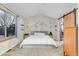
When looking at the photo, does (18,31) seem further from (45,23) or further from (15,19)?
(45,23)

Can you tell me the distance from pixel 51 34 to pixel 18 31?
221 cm

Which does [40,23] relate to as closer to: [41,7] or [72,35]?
[41,7]

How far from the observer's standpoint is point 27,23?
8.88 meters

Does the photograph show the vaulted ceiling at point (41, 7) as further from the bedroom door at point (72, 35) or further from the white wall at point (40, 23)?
the white wall at point (40, 23)

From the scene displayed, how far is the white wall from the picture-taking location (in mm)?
8828

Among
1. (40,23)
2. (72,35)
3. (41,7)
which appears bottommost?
(72,35)

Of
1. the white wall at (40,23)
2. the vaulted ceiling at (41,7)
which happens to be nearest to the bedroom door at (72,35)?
the vaulted ceiling at (41,7)

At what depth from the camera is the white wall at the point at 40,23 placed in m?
8.83

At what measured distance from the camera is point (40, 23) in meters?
Answer: 8.88

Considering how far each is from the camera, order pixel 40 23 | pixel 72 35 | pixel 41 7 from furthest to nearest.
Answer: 1. pixel 40 23
2. pixel 41 7
3. pixel 72 35

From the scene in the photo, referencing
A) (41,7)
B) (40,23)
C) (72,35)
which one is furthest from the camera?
(40,23)

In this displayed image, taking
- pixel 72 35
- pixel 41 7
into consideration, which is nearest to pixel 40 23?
pixel 41 7

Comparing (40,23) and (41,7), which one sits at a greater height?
(41,7)

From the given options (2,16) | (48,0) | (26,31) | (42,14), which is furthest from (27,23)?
(48,0)
